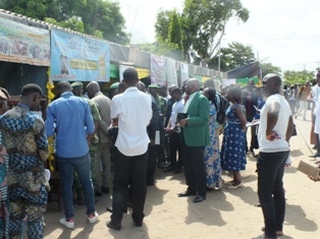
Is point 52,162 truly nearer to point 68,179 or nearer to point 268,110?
point 68,179

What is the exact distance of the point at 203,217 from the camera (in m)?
4.69

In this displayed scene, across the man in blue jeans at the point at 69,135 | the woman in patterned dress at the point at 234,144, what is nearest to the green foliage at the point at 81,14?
the woman in patterned dress at the point at 234,144

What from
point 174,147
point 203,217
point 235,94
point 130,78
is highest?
point 130,78

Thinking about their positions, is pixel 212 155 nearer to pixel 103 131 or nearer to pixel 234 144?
pixel 234 144

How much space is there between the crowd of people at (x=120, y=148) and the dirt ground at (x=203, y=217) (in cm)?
15

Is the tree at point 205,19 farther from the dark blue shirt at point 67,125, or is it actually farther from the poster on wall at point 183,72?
the dark blue shirt at point 67,125

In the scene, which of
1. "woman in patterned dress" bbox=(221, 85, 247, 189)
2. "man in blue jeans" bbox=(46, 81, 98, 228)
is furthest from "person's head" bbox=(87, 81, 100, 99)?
"woman in patterned dress" bbox=(221, 85, 247, 189)

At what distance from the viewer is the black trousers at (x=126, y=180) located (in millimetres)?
4152

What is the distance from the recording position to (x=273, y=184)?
12.3 feet

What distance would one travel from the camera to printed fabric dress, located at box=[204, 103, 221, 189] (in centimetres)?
573

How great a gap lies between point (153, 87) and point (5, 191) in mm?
4360

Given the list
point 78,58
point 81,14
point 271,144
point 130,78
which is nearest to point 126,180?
point 130,78

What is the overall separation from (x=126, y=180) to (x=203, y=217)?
1.19 m

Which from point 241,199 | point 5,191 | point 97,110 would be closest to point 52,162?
point 97,110
